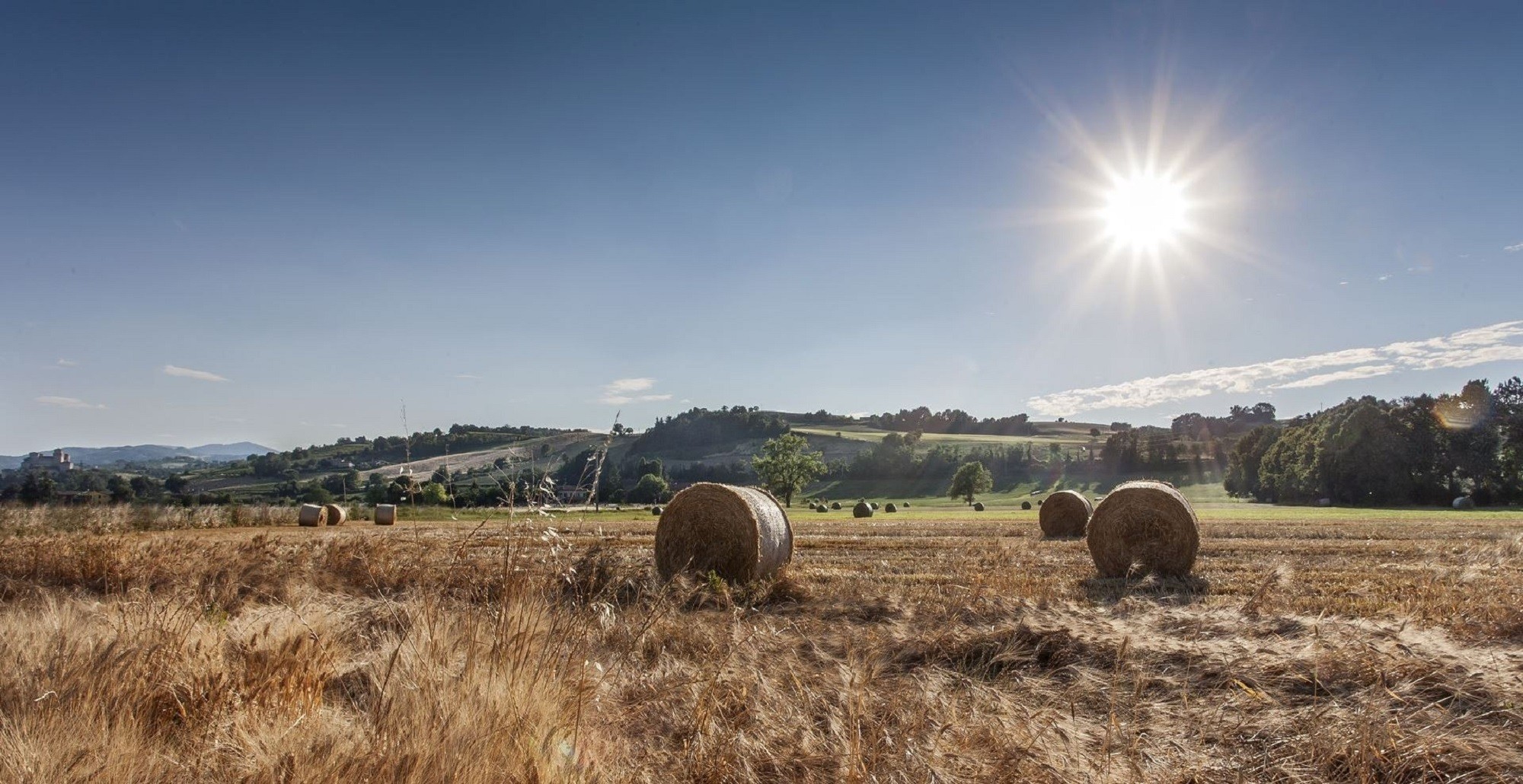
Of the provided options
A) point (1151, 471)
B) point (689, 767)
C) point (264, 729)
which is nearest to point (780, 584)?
point (689, 767)

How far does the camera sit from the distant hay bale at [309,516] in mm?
33438

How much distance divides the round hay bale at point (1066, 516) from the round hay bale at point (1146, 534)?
1148cm

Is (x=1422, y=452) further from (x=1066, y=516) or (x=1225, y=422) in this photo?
(x=1225, y=422)

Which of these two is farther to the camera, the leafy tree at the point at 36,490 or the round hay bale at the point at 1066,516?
the round hay bale at the point at 1066,516

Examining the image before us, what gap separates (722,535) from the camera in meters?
13.2

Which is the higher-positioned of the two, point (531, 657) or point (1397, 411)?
point (1397, 411)

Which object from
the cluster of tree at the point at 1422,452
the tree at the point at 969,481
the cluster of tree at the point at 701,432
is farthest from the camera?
the cluster of tree at the point at 701,432

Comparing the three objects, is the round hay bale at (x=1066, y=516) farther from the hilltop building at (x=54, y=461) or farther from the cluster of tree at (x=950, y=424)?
the cluster of tree at (x=950, y=424)

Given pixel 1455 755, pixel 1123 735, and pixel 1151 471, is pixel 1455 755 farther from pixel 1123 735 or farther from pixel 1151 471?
pixel 1151 471

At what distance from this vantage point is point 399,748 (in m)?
2.85

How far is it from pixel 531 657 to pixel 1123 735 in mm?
3178

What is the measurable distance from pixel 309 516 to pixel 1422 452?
251 feet

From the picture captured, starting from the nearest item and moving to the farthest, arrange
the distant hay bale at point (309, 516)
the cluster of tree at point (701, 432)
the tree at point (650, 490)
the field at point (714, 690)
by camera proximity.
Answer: the field at point (714, 690) → the distant hay bale at point (309, 516) → the tree at point (650, 490) → the cluster of tree at point (701, 432)

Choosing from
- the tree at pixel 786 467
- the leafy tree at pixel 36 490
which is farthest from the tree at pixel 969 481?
the leafy tree at pixel 36 490
